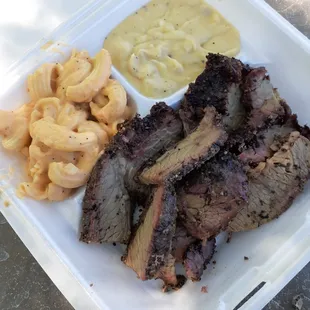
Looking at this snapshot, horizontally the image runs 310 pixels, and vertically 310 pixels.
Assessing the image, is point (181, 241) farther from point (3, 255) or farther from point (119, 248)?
point (3, 255)

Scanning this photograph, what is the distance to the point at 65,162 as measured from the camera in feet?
6.29

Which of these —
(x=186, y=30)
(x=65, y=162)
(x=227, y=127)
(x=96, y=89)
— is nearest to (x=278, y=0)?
(x=186, y=30)

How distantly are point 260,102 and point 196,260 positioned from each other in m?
0.69

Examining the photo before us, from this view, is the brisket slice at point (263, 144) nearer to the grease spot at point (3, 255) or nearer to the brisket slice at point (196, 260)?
the brisket slice at point (196, 260)

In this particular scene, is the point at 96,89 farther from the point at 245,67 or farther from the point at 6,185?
the point at 245,67

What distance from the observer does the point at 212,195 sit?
1.79 metres

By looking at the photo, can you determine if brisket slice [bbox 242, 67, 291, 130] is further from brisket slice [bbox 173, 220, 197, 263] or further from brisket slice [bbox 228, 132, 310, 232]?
brisket slice [bbox 173, 220, 197, 263]

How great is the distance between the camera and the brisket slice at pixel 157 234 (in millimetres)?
1729

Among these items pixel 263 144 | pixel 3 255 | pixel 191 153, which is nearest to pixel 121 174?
pixel 191 153

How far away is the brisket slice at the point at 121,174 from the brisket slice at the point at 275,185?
38cm

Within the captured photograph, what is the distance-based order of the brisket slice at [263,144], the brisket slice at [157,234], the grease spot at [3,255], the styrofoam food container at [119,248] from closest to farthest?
the brisket slice at [157,234], the styrofoam food container at [119,248], the brisket slice at [263,144], the grease spot at [3,255]

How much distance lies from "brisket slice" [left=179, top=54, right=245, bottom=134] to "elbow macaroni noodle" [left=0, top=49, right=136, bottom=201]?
0.25 metres

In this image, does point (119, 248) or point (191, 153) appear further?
point (119, 248)

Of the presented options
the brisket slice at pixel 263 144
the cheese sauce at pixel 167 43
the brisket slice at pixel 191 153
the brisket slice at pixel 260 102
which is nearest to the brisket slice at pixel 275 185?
the brisket slice at pixel 263 144
